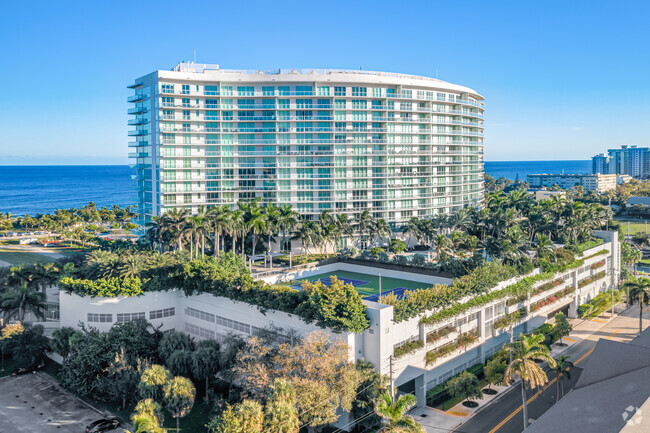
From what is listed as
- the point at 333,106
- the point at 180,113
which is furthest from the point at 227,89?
the point at 333,106

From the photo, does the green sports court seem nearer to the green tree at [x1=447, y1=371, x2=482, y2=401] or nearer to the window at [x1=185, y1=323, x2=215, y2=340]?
the window at [x1=185, y1=323, x2=215, y2=340]

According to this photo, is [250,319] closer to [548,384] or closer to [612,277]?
[548,384]

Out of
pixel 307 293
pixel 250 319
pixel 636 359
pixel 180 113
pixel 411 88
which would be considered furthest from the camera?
pixel 411 88

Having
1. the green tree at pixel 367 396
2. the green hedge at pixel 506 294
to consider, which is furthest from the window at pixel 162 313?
the green hedge at pixel 506 294

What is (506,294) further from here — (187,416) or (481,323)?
(187,416)

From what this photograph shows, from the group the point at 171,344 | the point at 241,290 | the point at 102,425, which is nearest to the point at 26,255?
the point at 171,344

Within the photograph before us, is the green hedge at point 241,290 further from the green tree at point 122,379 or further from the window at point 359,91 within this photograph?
the window at point 359,91

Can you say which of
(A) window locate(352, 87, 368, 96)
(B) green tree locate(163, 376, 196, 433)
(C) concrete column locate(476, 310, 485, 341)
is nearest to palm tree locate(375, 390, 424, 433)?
(B) green tree locate(163, 376, 196, 433)
